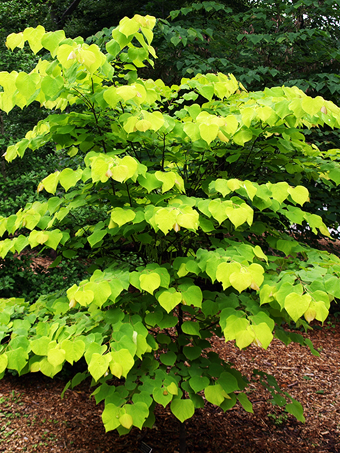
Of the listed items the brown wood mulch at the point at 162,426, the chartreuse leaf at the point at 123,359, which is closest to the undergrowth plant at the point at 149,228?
the chartreuse leaf at the point at 123,359

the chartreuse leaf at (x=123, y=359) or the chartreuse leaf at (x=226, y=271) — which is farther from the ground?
the chartreuse leaf at (x=226, y=271)

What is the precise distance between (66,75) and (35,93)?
0.21 metres

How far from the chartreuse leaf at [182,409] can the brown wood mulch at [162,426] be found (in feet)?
2.90

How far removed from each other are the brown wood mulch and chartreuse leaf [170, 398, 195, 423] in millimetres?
885

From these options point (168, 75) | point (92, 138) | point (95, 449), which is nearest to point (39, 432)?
point (95, 449)

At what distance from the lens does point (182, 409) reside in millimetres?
1720

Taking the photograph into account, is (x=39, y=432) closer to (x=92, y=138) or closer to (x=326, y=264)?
(x=92, y=138)

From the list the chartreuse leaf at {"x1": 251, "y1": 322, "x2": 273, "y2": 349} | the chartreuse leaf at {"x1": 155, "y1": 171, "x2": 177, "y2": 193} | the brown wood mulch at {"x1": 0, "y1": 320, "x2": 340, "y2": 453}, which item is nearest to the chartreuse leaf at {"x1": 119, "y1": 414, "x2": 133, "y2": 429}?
the chartreuse leaf at {"x1": 251, "y1": 322, "x2": 273, "y2": 349}

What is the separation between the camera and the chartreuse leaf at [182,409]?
1.70 meters

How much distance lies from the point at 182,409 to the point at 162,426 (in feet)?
4.68

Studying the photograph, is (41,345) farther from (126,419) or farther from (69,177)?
(69,177)

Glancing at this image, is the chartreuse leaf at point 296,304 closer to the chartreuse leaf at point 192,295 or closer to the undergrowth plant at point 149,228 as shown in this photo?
the undergrowth plant at point 149,228

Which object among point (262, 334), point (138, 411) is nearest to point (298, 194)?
point (262, 334)

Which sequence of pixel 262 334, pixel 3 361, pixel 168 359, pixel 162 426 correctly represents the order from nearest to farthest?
pixel 262 334 → pixel 3 361 → pixel 168 359 → pixel 162 426
